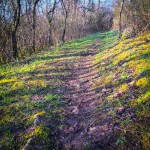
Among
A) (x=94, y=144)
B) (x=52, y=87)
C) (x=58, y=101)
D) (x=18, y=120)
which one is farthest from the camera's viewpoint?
(x=52, y=87)

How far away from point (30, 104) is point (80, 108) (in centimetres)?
185

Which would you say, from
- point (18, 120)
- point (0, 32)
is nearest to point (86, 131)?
point (18, 120)

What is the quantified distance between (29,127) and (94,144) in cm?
212

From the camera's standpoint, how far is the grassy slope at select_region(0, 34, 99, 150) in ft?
19.7

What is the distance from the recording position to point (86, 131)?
6023mm

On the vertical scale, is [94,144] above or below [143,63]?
below

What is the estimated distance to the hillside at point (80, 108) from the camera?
553cm

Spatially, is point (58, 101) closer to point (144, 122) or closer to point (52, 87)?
point (52, 87)

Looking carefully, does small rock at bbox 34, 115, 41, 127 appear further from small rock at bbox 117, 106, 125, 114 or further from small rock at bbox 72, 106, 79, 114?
small rock at bbox 117, 106, 125, 114

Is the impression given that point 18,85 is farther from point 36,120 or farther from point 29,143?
point 29,143

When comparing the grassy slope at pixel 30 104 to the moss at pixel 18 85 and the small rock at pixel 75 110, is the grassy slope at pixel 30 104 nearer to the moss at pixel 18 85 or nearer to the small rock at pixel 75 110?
the moss at pixel 18 85

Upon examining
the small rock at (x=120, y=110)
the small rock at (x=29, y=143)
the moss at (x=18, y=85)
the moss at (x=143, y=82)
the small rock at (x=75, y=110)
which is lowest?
the small rock at (x=29, y=143)

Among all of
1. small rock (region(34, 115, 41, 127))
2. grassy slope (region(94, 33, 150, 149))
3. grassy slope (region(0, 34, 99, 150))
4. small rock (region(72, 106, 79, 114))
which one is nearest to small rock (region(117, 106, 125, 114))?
grassy slope (region(94, 33, 150, 149))

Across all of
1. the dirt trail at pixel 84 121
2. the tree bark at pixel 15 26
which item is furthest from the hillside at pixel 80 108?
the tree bark at pixel 15 26
